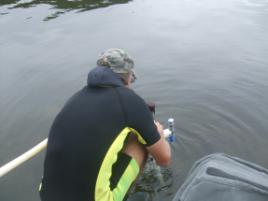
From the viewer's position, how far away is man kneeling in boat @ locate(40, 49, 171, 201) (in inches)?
135

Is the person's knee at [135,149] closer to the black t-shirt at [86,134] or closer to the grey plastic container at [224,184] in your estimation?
the black t-shirt at [86,134]

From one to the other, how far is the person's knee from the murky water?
1.13 meters

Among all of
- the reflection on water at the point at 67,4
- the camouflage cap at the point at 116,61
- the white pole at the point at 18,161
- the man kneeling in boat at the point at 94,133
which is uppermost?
the camouflage cap at the point at 116,61

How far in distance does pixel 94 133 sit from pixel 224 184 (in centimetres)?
126

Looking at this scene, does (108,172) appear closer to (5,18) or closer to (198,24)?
(198,24)

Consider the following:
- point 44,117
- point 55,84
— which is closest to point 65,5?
point 55,84

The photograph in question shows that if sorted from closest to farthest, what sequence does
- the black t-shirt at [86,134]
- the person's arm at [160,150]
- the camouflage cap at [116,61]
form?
the black t-shirt at [86,134] < the camouflage cap at [116,61] < the person's arm at [160,150]

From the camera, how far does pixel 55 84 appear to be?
8.37 meters

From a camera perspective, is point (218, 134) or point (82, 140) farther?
point (218, 134)

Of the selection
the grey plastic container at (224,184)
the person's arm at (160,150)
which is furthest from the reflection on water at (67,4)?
the grey plastic container at (224,184)

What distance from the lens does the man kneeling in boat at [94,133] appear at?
135 inches

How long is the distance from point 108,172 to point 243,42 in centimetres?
728

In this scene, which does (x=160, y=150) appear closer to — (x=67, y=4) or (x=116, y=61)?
(x=116, y=61)

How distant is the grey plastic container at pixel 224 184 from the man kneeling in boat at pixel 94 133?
2.09 ft
